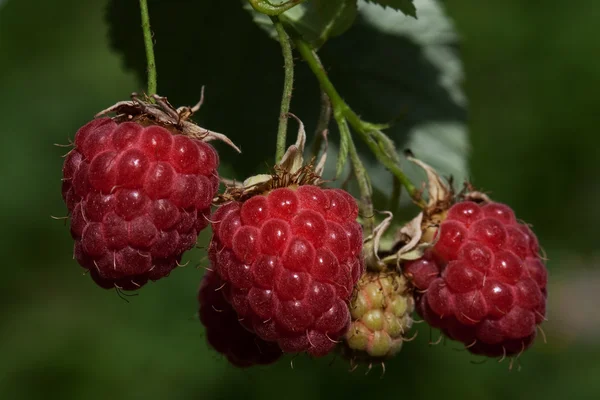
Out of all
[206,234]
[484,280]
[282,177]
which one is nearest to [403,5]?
[282,177]

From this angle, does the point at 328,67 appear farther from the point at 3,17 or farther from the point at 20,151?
the point at 3,17

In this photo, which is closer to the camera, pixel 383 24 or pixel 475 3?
pixel 383 24

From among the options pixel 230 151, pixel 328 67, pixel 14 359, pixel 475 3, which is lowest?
pixel 14 359

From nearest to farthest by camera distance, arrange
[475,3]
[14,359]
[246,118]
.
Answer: [246,118] → [14,359] → [475,3]

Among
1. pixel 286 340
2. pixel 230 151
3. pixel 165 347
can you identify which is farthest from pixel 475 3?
pixel 286 340

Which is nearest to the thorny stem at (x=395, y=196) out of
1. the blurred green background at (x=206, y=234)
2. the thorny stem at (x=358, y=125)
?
the thorny stem at (x=358, y=125)

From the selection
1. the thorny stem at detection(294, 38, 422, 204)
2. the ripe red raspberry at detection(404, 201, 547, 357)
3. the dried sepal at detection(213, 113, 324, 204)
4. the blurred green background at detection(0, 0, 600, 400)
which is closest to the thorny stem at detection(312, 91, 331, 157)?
the thorny stem at detection(294, 38, 422, 204)

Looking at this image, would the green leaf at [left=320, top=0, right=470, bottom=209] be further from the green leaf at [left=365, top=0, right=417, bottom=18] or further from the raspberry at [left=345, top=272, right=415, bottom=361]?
the raspberry at [left=345, top=272, right=415, bottom=361]
